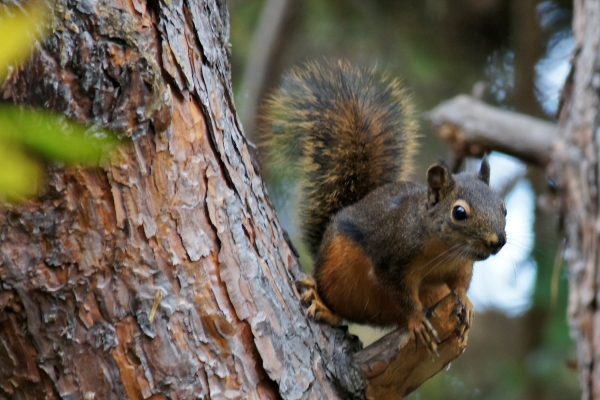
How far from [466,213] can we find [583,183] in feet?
2.79

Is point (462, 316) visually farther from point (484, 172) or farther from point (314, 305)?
point (484, 172)

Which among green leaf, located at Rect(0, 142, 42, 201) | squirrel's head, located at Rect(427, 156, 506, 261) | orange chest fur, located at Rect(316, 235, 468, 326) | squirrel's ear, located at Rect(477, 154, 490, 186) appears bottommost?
orange chest fur, located at Rect(316, 235, 468, 326)

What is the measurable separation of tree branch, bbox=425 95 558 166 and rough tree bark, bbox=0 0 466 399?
1688mm

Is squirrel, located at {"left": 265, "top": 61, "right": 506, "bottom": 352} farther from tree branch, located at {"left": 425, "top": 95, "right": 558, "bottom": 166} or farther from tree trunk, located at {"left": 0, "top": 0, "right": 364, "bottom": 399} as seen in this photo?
tree branch, located at {"left": 425, "top": 95, "right": 558, "bottom": 166}

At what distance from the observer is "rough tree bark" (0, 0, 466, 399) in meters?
1.27

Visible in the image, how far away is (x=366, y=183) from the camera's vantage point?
7.98 ft

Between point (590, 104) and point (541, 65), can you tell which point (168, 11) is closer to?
point (590, 104)

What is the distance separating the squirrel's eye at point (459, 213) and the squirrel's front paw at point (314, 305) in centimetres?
47

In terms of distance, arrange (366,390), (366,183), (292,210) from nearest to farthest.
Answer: (366,390) < (366,183) < (292,210)

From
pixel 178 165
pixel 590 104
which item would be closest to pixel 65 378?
pixel 178 165

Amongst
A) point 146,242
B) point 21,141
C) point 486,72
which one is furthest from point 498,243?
point 486,72

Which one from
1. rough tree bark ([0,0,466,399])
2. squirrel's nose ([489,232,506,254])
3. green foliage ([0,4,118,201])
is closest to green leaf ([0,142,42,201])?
green foliage ([0,4,118,201])

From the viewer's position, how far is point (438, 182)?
2004 mm

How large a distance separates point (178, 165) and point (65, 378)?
521mm
